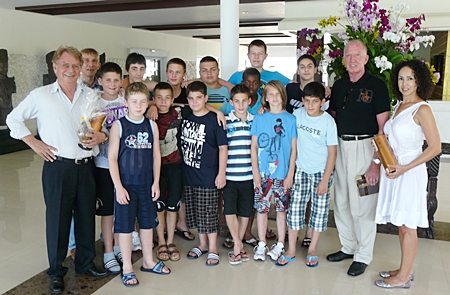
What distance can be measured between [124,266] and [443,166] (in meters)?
5.65

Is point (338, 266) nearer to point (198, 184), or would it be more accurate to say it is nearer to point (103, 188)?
point (198, 184)

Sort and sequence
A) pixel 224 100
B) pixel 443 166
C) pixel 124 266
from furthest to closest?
1. pixel 443 166
2. pixel 224 100
3. pixel 124 266

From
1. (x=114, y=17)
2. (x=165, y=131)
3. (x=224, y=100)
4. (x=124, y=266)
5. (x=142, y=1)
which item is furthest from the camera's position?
(x=114, y=17)

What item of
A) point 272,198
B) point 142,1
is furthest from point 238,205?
point 142,1

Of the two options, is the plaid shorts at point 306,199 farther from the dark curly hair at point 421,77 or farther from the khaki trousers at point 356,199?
the dark curly hair at point 421,77

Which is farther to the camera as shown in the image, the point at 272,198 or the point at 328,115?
the point at 272,198

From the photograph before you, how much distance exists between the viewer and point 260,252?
3.05 metres

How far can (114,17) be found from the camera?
10906 millimetres

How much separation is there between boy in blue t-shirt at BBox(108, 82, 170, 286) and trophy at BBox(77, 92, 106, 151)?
0.38ft

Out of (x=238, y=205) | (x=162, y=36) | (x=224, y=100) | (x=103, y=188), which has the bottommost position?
(x=238, y=205)

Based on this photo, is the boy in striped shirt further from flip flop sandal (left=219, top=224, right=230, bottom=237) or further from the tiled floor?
flip flop sandal (left=219, top=224, right=230, bottom=237)

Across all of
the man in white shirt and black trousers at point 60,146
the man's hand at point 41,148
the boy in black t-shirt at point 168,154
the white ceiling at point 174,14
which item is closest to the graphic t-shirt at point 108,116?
the man in white shirt and black trousers at point 60,146

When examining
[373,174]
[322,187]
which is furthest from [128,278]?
[373,174]

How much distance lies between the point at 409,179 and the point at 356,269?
2.57 ft
